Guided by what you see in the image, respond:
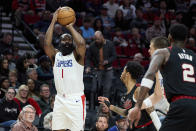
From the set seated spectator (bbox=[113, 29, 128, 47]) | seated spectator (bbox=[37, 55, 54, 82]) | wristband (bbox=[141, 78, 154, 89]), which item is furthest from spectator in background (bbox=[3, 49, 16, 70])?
wristband (bbox=[141, 78, 154, 89])

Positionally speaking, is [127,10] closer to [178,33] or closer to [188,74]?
[178,33]

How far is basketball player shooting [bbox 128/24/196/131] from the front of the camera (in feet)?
15.8

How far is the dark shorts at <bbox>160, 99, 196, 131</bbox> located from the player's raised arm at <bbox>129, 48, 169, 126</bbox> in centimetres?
39

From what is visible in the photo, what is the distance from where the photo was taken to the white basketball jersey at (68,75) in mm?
7496

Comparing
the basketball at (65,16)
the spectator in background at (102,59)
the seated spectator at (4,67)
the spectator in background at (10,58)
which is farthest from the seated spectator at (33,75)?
the basketball at (65,16)

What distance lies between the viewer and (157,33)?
1486 cm

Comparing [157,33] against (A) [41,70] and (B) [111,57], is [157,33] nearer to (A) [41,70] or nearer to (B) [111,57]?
(B) [111,57]

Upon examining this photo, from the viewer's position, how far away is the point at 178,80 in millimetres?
4949

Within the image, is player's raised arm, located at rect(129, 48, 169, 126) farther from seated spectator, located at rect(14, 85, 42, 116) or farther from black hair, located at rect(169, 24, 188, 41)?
seated spectator, located at rect(14, 85, 42, 116)

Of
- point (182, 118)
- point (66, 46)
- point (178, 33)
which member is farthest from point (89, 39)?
point (182, 118)

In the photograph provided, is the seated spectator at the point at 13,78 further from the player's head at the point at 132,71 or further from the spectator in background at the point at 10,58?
the player's head at the point at 132,71

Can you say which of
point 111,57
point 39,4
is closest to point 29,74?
point 111,57

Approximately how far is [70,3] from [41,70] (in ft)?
13.9

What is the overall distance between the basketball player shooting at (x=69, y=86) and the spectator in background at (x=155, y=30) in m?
7.46
